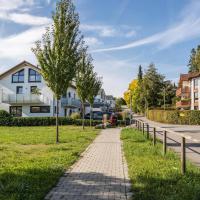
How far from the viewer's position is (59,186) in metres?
7.56

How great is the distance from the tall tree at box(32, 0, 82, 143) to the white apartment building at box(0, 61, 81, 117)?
31.5 m

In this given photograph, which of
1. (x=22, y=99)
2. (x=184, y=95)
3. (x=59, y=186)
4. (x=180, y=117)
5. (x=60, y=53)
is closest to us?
(x=59, y=186)

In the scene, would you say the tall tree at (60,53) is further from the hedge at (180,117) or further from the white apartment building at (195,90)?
the white apartment building at (195,90)

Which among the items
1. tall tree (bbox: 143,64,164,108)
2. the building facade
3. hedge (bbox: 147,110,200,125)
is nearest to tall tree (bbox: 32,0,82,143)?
hedge (bbox: 147,110,200,125)

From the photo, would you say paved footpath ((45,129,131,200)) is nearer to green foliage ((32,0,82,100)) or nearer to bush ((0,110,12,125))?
green foliage ((32,0,82,100))

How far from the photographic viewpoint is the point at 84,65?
1232 inches

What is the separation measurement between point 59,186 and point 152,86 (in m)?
78.8

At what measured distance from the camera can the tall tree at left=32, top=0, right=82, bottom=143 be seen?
1861 centimetres

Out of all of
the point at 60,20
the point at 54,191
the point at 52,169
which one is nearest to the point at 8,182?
the point at 54,191

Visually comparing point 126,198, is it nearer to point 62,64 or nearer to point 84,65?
point 62,64

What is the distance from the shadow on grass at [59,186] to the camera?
6.62 metres

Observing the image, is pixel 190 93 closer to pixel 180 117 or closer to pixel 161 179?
pixel 180 117

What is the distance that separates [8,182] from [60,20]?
12.9 meters

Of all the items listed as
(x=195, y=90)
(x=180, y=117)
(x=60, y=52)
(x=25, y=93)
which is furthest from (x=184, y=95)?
(x=60, y=52)
